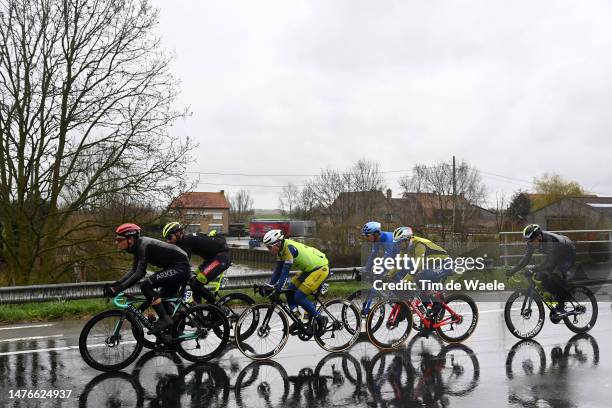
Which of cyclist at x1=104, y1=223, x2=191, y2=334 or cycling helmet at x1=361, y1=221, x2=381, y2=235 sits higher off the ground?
cycling helmet at x1=361, y1=221, x2=381, y2=235

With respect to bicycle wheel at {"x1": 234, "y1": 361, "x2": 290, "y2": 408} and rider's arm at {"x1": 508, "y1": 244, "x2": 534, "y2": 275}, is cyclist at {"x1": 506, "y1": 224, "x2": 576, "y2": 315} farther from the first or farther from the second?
bicycle wheel at {"x1": 234, "y1": 361, "x2": 290, "y2": 408}

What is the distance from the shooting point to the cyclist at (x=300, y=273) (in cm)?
786

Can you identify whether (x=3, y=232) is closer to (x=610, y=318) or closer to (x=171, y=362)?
(x=171, y=362)

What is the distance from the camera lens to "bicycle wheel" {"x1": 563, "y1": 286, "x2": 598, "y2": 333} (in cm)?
935

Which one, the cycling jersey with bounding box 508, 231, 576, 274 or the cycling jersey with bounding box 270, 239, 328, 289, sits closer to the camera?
the cycling jersey with bounding box 270, 239, 328, 289

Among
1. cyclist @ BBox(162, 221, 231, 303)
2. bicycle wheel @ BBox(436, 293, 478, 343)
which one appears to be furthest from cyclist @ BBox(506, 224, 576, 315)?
cyclist @ BBox(162, 221, 231, 303)

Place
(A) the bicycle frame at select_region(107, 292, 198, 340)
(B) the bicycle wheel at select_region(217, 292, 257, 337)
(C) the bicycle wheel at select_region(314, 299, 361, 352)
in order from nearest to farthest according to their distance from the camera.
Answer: (A) the bicycle frame at select_region(107, 292, 198, 340) < (C) the bicycle wheel at select_region(314, 299, 361, 352) < (B) the bicycle wheel at select_region(217, 292, 257, 337)

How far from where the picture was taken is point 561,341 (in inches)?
343

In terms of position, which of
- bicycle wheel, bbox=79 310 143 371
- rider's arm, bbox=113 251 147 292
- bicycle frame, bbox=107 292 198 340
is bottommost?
bicycle wheel, bbox=79 310 143 371

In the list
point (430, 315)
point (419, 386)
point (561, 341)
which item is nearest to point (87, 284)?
point (430, 315)

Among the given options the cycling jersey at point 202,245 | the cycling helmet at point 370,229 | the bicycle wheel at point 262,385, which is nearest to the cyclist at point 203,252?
the cycling jersey at point 202,245

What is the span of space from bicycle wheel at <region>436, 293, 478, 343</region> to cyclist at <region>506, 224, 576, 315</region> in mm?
1330

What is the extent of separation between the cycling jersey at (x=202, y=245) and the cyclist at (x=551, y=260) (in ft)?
16.2

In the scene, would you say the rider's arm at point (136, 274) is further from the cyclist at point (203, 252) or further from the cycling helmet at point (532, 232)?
the cycling helmet at point (532, 232)
